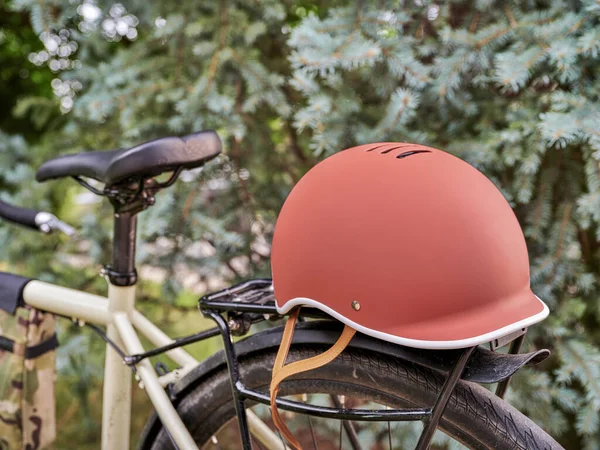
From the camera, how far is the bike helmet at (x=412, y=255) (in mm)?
687

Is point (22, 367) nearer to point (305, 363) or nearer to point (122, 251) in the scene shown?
point (122, 251)

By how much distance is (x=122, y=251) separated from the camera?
3.79 feet

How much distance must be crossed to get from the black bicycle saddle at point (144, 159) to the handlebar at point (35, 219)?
4.9 inches

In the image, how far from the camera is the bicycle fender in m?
0.71

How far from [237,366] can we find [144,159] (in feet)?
1.30

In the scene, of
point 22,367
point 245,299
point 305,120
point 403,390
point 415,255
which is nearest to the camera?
point 415,255

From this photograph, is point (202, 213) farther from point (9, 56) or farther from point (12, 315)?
point (9, 56)

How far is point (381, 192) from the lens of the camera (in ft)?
2.37

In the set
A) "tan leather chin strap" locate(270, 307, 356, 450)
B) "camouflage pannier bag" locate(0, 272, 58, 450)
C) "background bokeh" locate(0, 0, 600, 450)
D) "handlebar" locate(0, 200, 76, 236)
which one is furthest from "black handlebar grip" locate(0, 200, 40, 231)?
"tan leather chin strap" locate(270, 307, 356, 450)

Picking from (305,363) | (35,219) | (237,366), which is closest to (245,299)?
(237,366)

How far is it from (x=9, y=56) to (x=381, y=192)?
97.9 inches

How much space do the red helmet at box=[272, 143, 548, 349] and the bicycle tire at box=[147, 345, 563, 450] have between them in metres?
0.13

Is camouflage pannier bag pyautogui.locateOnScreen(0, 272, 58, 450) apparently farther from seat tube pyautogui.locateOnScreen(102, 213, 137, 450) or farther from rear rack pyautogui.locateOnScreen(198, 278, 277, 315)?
rear rack pyautogui.locateOnScreen(198, 278, 277, 315)

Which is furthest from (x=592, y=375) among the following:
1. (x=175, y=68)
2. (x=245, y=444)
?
(x=175, y=68)
